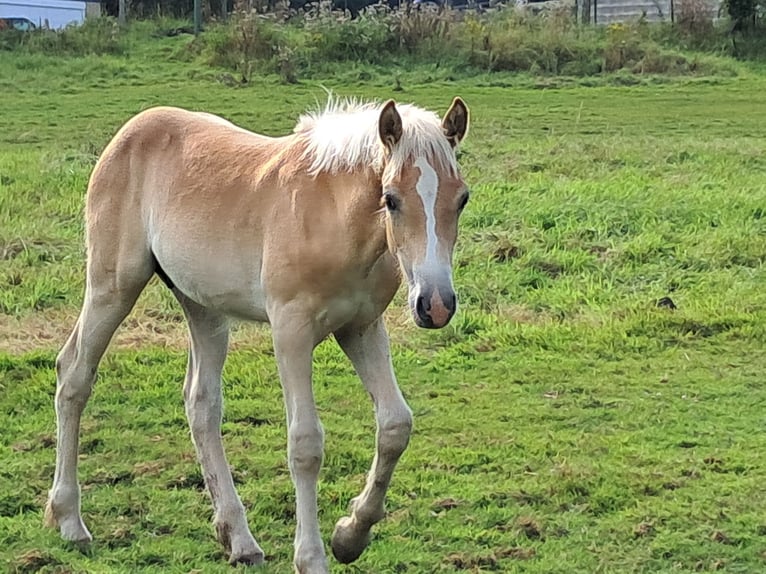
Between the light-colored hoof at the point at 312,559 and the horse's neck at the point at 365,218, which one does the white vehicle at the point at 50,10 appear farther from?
the light-colored hoof at the point at 312,559

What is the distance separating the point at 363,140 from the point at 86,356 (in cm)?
152

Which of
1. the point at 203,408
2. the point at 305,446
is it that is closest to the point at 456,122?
the point at 305,446

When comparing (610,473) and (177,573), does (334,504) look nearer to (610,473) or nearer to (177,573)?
(177,573)

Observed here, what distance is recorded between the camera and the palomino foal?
355 cm

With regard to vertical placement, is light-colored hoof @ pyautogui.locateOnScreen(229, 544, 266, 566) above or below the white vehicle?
below

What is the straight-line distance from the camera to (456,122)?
371 cm

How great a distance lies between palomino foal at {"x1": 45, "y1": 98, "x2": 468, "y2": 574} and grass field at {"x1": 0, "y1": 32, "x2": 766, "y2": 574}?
0.34 m

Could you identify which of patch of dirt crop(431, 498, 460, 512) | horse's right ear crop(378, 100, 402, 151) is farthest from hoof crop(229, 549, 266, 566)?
horse's right ear crop(378, 100, 402, 151)

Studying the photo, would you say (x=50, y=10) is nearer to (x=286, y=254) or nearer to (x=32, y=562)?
(x=32, y=562)

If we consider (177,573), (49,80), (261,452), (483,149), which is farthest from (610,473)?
(49,80)

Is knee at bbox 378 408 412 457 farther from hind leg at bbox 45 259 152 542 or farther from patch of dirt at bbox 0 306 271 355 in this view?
patch of dirt at bbox 0 306 271 355

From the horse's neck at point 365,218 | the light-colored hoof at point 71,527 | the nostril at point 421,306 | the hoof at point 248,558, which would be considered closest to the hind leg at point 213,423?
the hoof at point 248,558

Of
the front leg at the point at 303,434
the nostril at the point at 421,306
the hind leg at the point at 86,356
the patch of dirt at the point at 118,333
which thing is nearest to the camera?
the nostril at the point at 421,306

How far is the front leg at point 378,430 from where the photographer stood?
160 inches
